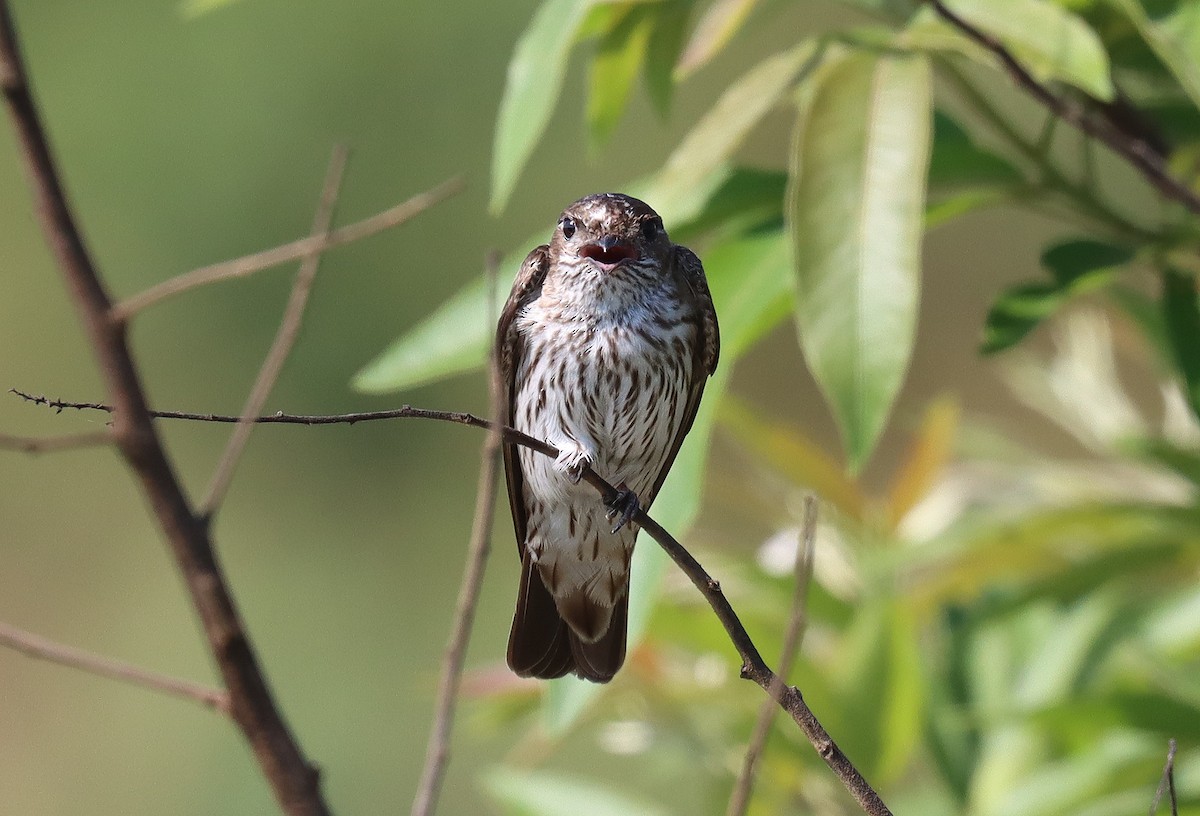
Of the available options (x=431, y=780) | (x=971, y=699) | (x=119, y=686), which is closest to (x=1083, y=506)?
(x=971, y=699)

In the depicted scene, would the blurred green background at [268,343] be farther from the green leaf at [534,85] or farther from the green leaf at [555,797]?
the green leaf at [534,85]

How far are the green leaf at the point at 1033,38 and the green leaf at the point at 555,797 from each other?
165cm

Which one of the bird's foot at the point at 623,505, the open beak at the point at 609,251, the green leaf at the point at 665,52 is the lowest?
the bird's foot at the point at 623,505

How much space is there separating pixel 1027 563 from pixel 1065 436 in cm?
553

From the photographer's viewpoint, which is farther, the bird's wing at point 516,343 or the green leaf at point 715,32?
the bird's wing at point 516,343

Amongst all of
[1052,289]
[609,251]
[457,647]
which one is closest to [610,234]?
[609,251]

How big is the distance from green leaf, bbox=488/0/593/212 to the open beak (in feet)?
0.74

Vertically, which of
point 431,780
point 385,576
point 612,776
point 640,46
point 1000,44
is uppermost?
point 385,576

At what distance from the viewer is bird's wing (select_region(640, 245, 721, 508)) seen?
3021 millimetres

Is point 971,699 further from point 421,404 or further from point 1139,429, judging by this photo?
point 421,404

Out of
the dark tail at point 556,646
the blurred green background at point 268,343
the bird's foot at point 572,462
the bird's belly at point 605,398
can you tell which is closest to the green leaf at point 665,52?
the bird's belly at point 605,398

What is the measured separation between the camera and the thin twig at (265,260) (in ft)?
4.91

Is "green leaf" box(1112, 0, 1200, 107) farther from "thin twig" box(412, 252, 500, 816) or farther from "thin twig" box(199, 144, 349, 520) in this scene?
"thin twig" box(412, 252, 500, 816)

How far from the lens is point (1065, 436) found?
872cm
